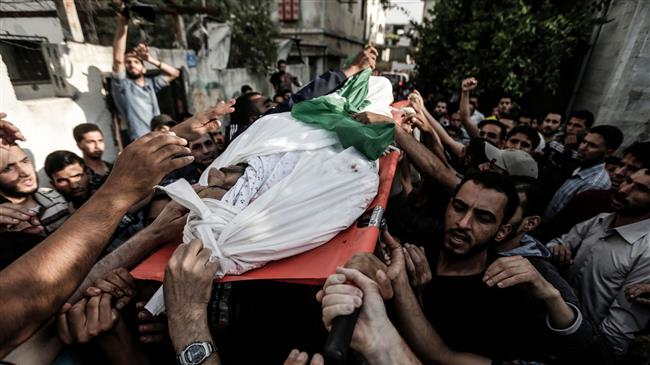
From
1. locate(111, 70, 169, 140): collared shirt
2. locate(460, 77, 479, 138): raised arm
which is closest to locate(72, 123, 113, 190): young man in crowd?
locate(111, 70, 169, 140): collared shirt

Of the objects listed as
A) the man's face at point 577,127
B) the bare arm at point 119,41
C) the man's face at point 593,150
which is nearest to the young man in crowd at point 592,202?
the man's face at point 593,150

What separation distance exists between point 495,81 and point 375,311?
7.03m

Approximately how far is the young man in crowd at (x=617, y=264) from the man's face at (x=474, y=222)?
0.81 m

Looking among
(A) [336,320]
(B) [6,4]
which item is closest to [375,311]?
(A) [336,320]

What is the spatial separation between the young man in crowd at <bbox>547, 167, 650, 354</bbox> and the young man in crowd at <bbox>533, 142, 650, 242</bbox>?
433 mm

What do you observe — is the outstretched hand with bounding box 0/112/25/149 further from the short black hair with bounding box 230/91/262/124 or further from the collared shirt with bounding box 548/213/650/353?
the collared shirt with bounding box 548/213/650/353

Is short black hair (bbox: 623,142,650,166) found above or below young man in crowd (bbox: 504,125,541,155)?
above

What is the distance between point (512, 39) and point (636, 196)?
5.33 m

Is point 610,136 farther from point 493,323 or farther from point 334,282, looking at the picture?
point 334,282

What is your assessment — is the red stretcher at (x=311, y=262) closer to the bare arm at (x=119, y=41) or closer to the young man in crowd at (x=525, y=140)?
the young man in crowd at (x=525, y=140)

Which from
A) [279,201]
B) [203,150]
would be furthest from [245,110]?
[279,201]

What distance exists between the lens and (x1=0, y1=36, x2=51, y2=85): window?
3441mm

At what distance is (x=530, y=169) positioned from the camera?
2.62m

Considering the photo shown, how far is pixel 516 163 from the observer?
2.62m
